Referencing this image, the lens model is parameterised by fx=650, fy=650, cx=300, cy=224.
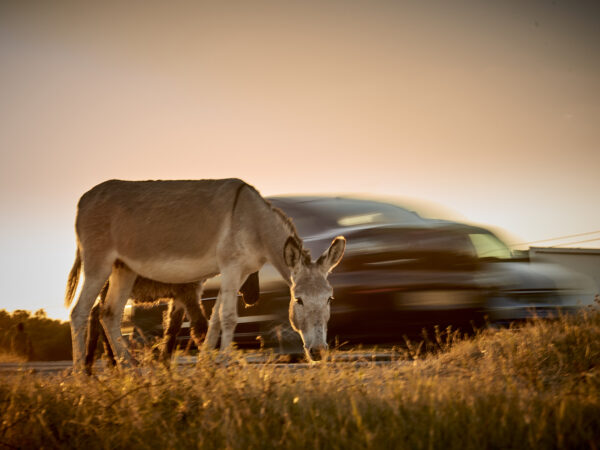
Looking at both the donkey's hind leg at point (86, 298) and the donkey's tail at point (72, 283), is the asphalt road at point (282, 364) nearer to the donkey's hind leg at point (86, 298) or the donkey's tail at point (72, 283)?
the donkey's hind leg at point (86, 298)

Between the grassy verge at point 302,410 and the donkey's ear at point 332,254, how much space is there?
1.34 metres

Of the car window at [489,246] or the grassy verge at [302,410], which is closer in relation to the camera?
the grassy verge at [302,410]

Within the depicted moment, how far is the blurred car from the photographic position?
7.14 m

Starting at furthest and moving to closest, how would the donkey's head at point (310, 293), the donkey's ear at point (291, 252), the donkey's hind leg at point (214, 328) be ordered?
the donkey's hind leg at point (214, 328)
the donkey's ear at point (291, 252)
the donkey's head at point (310, 293)

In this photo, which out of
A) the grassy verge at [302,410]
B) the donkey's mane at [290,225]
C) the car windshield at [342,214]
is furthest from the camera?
the car windshield at [342,214]

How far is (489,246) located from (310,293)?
2964 mm

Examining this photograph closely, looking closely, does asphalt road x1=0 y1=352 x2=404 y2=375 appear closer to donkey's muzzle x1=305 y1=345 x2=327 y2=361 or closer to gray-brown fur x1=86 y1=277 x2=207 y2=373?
donkey's muzzle x1=305 y1=345 x2=327 y2=361

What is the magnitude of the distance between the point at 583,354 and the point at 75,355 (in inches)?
199

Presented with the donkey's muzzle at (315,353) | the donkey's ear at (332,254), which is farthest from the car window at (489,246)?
the donkey's muzzle at (315,353)

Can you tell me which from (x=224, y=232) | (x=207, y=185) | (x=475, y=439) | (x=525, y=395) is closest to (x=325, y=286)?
(x=224, y=232)

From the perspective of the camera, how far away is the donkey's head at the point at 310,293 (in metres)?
5.86

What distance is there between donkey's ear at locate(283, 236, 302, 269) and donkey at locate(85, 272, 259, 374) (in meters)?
1.34

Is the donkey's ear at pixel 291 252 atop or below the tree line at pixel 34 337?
atop

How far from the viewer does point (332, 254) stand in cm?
649
